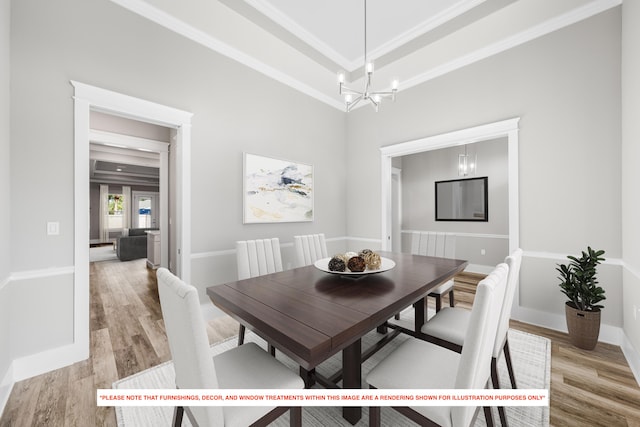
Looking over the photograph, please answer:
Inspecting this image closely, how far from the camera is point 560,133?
259 cm

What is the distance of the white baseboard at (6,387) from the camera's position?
160 centimetres

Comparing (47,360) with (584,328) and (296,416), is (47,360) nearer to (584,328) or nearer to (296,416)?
(296,416)

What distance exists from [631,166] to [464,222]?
316 cm

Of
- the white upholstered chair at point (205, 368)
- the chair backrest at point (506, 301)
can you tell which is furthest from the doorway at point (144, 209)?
the chair backrest at point (506, 301)

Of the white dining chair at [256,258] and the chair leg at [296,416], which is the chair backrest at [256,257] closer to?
the white dining chair at [256,258]

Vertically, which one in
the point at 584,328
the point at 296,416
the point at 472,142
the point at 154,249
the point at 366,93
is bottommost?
the point at 584,328

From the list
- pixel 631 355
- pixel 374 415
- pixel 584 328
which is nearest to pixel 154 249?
pixel 374 415

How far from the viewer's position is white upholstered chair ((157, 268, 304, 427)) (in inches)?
35.0

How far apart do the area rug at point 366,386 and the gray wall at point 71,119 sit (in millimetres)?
803

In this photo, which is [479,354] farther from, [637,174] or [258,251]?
[637,174]

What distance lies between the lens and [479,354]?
0.97 m

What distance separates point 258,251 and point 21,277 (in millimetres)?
1705

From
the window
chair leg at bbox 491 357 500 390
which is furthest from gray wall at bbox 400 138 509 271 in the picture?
the window

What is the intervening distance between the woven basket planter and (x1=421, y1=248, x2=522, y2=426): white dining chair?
1153 millimetres
